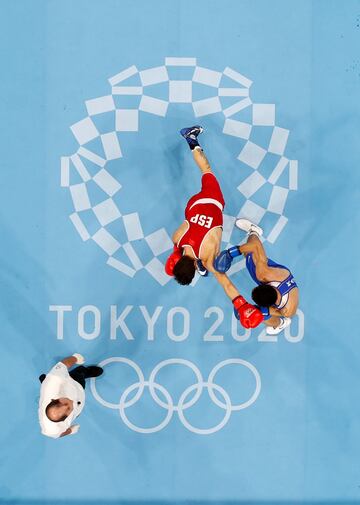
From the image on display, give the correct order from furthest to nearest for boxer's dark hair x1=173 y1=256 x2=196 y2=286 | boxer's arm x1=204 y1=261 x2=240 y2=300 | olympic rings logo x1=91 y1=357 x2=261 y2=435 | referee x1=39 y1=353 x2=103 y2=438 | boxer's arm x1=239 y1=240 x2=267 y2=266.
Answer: olympic rings logo x1=91 y1=357 x2=261 y2=435, boxer's arm x1=239 y1=240 x2=267 y2=266, boxer's arm x1=204 y1=261 x2=240 y2=300, referee x1=39 y1=353 x2=103 y2=438, boxer's dark hair x1=173 y1=256 x2=196 y2=286

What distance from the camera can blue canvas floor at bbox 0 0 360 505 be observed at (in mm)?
4453

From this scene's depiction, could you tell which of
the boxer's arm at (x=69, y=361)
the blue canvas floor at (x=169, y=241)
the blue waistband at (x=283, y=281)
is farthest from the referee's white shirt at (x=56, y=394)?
the blue waistband at (x=283, y=281)

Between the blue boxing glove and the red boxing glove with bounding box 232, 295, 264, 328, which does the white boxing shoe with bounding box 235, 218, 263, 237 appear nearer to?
the blue boxing glove

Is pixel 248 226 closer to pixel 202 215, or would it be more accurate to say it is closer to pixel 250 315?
pixel 202 215

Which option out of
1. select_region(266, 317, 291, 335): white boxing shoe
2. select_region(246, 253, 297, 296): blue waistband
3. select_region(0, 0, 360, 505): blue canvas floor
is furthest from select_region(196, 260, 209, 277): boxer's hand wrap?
select_region(266, 317, 291, 335): white boxing shoe

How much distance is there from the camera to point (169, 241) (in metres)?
4.50

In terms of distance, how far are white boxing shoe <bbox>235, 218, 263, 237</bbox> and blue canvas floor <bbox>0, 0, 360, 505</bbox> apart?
132mm

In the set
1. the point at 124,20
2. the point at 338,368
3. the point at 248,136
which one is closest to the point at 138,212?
the point at 248,136

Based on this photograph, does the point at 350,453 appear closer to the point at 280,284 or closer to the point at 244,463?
the point at 244,463

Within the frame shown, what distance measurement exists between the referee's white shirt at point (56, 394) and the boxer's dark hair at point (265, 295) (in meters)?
1.72

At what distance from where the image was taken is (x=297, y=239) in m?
4.54

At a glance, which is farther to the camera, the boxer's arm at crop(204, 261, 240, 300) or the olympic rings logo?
the olympic rings logo

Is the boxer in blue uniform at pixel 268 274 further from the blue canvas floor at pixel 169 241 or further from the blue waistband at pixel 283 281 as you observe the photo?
the blue canvas floor at pixel 169 241

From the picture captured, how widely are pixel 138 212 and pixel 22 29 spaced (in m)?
2.01
